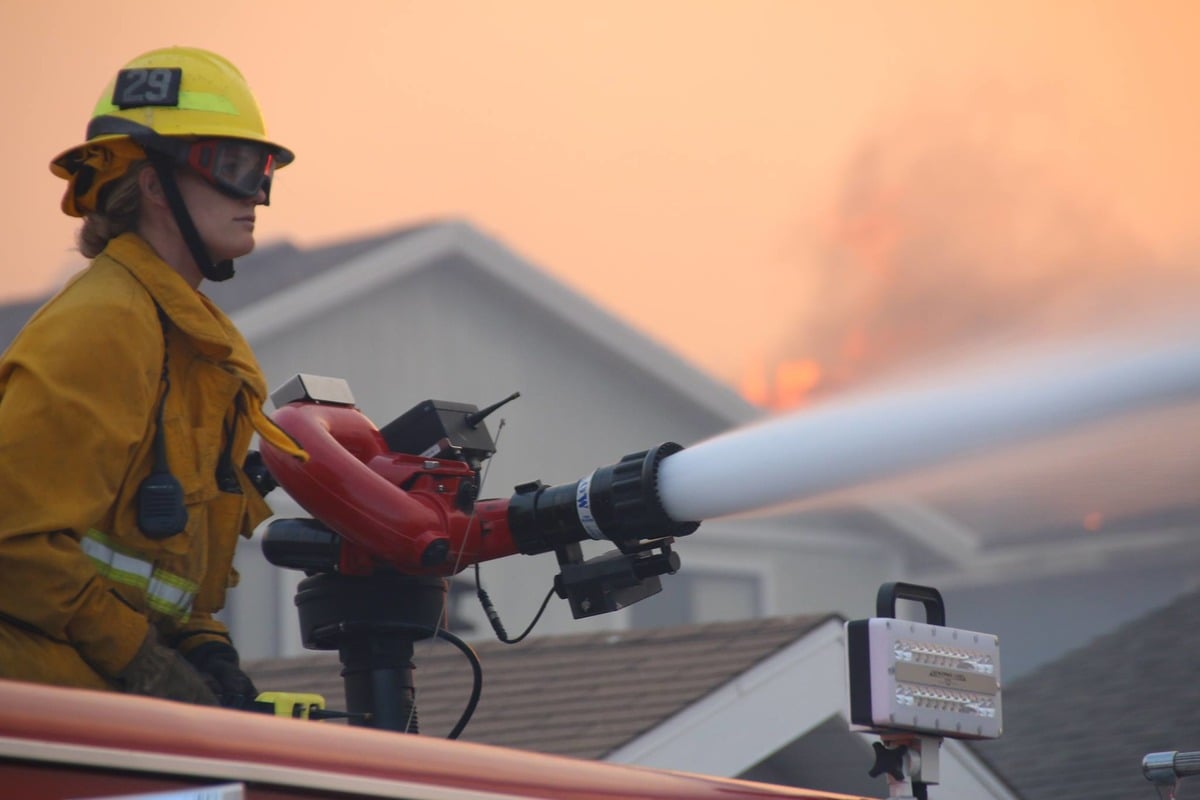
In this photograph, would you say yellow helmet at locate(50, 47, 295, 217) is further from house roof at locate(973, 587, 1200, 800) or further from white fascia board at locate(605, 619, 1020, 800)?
house roof at locate(973, 587, 1200, 800)

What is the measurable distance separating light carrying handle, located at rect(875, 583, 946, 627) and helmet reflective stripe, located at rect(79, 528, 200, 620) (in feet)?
4.64

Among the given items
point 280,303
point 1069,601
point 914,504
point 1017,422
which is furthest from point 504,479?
point 1017,422

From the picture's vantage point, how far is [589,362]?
60.3 ft

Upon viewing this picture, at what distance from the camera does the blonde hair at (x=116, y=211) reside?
432 cm

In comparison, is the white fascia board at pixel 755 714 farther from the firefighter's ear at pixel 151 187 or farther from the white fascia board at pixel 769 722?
the firefighter's ear at pixel 151 187

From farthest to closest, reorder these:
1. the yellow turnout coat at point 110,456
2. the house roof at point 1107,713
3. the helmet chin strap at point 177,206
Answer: the house roof at point 1107,713 → the helmet chin strap at point 177,206 → the yellow turnout coat at point 110,456

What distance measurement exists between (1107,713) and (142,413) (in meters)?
7.79

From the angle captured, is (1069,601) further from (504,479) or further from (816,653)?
(816,653)

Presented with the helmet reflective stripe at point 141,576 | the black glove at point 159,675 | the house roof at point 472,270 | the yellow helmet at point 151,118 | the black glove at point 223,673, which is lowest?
the black glove at point 159,675

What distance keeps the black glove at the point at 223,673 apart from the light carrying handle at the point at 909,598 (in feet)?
4.40

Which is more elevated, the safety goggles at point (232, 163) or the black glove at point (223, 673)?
the safety goggles at point (232, 163)

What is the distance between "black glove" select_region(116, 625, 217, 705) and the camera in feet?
12.8

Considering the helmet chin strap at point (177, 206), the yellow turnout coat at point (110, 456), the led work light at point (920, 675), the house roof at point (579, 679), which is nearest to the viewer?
the yellow turnout coat at point (110, 456)

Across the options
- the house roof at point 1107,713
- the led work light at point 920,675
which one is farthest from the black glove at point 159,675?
the house roof at point 1107,713
